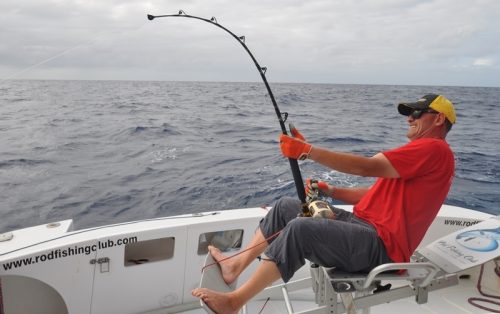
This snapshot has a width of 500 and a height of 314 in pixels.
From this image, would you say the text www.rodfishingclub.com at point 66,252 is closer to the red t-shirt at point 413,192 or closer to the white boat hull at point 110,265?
the white boat hull at point 110,265

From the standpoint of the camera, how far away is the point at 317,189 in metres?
2.67

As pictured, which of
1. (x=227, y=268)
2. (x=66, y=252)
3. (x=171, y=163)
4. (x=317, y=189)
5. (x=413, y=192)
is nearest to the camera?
(x=413, y=192)

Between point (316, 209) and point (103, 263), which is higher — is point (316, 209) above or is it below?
above

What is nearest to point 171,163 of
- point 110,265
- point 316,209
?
point 110,265

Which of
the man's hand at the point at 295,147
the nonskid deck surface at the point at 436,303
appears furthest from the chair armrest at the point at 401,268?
the nonskid deck surface at the point at 436,303

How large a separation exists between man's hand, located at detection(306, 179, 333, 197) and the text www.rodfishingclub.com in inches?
52.0

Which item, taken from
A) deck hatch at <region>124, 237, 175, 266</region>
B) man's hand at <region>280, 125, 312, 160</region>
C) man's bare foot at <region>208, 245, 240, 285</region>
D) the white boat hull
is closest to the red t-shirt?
man's hand at <region>280, 125, 312, 160</region>

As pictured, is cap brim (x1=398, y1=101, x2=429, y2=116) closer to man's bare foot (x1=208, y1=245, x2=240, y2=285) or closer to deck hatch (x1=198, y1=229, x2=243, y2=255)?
man's bare foot (x1=208, y1=245, x2=240, y2=285)

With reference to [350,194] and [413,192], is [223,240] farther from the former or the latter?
[413,192]

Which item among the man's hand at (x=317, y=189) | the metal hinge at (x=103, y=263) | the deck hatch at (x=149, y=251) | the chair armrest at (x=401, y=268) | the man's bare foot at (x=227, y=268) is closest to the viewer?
the chair armrest at (x=401, y=268)

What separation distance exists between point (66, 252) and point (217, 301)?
1.32 metres

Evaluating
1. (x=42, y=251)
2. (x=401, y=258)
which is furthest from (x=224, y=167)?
(x=401, y=258)

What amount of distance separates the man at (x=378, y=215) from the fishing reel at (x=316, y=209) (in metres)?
0.11

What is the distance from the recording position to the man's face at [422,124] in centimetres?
230
